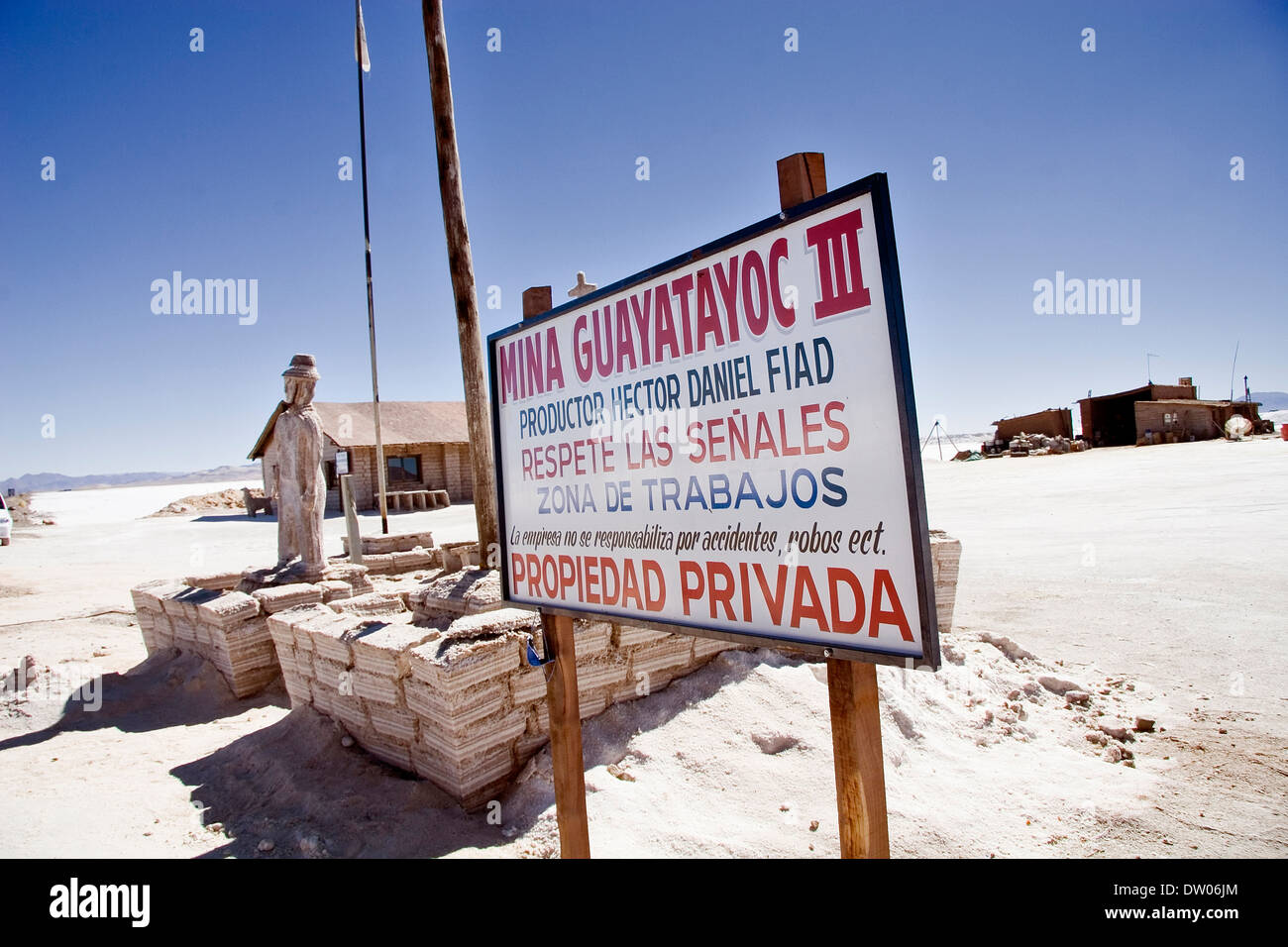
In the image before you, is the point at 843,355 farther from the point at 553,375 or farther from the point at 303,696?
the point at 303,696

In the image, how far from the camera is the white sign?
153 centimetres

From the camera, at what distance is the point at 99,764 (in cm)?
454

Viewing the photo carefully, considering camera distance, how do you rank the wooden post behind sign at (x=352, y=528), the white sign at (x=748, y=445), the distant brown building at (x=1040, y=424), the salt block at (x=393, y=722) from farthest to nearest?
the distant brown building at (x=1040, y=424) < the wooden post behind sign at (x=352, y=528) < the salt block at (x=393, y=722) < the white sign at (x=748, y=445)

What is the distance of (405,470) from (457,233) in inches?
888

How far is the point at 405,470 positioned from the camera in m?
28.7

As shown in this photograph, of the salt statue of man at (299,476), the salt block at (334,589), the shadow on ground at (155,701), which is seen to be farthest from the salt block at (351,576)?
the shadow on ground at (155,701)

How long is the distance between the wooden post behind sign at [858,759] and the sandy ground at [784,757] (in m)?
1.79

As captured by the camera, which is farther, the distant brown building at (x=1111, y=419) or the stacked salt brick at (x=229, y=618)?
the distant brown building at (x=1111, y=419)

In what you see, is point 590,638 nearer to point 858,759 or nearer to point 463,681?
point 463,681

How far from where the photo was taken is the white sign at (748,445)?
5.01ft

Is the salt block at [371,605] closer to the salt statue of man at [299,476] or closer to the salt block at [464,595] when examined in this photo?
the salt block at [464,595]

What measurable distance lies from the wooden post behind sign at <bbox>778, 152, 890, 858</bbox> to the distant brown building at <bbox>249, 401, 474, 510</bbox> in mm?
26417
